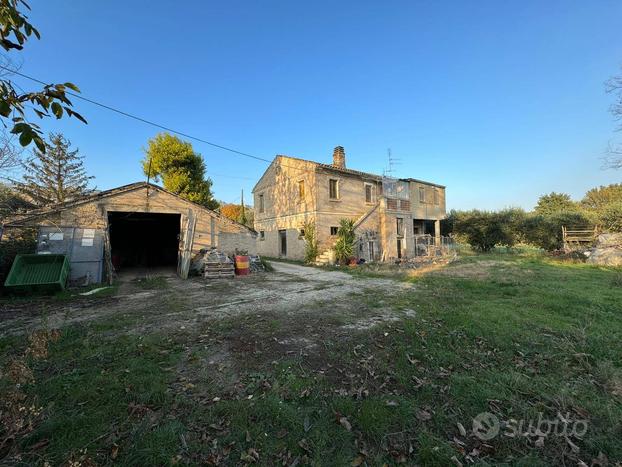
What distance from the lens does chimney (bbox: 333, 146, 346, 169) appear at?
71.5 ft

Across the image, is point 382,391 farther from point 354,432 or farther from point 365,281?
point 365,281

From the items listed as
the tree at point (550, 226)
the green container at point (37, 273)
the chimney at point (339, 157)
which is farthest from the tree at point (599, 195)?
the green container at point (37, 273)

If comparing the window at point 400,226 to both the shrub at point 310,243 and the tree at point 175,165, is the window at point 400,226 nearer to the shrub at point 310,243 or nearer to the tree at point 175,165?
the shrub at point 310,243

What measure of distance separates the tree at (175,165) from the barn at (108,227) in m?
5.05

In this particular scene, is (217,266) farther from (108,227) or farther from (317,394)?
(317,394)

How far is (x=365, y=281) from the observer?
1119 cm

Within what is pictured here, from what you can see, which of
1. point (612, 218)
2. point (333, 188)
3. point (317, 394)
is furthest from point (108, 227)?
point (612, 218)

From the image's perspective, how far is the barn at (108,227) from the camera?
33.4ft

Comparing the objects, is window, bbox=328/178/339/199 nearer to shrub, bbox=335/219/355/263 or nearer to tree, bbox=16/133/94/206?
shrub, bbox=335/219/355/263

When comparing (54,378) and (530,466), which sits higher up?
(54,378)

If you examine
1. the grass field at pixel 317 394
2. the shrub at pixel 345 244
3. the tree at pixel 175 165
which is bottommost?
the grass field at pixel 317 394

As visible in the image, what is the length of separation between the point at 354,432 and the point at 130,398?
2450 mm

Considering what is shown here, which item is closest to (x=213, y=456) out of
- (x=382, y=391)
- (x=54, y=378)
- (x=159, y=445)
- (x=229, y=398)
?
(x=159, y=445)

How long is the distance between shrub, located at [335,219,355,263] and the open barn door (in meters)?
8.31
